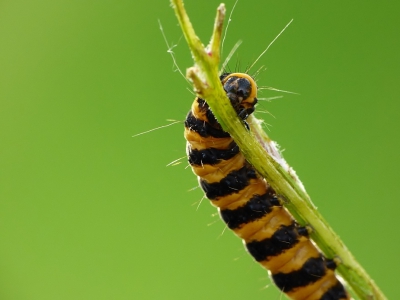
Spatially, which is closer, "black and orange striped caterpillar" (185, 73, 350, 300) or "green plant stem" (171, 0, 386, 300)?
"green plant stem" (171, 0, 386, 300)

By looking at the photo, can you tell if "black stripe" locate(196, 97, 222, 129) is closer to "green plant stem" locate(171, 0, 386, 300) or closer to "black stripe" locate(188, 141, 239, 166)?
"black stripe" locate(188, 141, 239, 166)

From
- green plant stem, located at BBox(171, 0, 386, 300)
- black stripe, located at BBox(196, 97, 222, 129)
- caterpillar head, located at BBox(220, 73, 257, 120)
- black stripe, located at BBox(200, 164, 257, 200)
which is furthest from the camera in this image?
black stripe, located at BBox(200, 164, 257, 200)

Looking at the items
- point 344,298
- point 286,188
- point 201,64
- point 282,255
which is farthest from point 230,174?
point 201,64

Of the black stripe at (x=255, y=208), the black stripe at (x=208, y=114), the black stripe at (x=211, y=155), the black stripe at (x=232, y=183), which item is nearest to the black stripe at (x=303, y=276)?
the black stripe at (x=255, y=208)

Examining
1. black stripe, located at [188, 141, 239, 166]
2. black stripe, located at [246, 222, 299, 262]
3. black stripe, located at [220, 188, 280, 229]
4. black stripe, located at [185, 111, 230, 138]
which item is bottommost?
black stripe, located at [246, 222, 299, 262]

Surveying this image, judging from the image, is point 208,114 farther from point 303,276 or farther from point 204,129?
point 303,276

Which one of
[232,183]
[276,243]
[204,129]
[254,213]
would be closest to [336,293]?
[276,243]

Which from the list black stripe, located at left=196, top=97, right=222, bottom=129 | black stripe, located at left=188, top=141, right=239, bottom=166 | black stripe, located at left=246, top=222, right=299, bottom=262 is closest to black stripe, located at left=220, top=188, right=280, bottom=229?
black stripe, located at left=246, top=222, right=299, bottom=262

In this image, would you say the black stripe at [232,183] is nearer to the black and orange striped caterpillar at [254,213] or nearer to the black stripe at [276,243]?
the black and orange striped caterpillar at [254,213]
